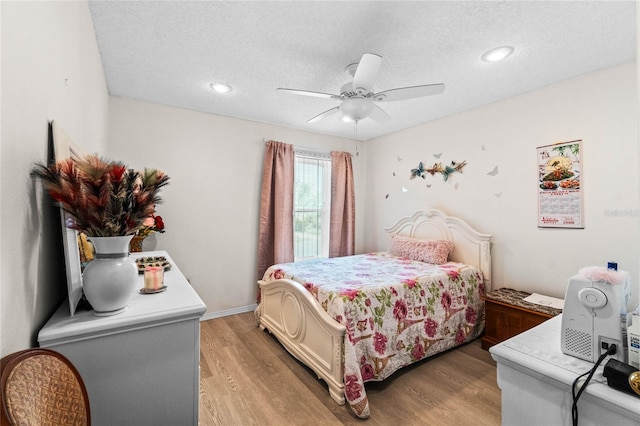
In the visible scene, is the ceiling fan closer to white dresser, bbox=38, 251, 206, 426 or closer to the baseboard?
white dresser, bbox=38, 251, 206, 426

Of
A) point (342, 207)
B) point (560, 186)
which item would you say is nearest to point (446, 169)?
point (560, 186)

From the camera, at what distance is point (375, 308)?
7.00 ft

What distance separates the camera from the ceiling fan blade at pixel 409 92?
6.48 ft

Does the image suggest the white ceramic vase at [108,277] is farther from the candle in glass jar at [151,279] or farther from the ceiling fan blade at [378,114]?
the ceiling fan blade at [378,114]

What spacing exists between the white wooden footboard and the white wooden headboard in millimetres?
1965

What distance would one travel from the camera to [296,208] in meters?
4.14

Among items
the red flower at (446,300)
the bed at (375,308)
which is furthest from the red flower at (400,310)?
the red flower at (446,300)

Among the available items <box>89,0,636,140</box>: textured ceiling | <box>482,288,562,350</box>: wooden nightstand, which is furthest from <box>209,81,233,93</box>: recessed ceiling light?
<box>482,288,562,350</box>: wooden nightstand

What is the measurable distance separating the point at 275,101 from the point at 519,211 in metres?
2.78

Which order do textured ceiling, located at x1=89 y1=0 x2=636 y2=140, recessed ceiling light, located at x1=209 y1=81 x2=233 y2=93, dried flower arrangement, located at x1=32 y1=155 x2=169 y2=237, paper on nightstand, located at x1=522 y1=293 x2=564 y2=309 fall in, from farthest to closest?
recessed ceiling light, located at x1=209 y1=81 x2=233 y2=93
paper on nightstand, located at x1=522 y1=293 x2=564 y2=309
textured ceiling, located at x1=89 y1=0 x2=636 y2=140
dried flower arrangement, located at x1=32 y1=155 x2=169 y2=237

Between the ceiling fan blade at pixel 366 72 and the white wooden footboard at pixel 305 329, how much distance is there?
1.62 m

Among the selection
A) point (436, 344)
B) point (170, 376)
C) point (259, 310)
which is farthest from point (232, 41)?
point (436, 344)

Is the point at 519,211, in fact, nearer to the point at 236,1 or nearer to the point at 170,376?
the point at 236,1

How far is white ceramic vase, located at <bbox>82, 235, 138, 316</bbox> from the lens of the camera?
903 mm
